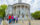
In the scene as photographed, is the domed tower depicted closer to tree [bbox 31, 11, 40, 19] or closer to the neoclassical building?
the neoclassical building

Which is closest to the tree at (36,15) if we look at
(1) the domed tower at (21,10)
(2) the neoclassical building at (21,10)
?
(2) the neoclassical building at (21,10)

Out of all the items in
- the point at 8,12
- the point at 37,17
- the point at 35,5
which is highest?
the point at 35,5

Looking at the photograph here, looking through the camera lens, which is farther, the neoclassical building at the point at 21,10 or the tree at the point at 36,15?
the tree at the point at 36,15

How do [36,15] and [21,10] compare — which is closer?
[21,10]

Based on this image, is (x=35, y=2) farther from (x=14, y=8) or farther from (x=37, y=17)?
(x=14, y=8)

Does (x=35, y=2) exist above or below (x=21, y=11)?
above

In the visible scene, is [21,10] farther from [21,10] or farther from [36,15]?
[36,15]

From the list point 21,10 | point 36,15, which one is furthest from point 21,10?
point 36,15

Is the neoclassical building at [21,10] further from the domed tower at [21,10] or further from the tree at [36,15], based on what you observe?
the tree at [36,15]

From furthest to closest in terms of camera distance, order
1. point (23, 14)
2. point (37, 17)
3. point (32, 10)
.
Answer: point (32, 10) → point (37, 17) → point (23, 14)

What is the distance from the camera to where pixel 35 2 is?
18453 millimetres

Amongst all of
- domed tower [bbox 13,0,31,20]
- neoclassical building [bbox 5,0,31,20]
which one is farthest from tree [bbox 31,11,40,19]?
domed tower [bbox 13,0,31,20]

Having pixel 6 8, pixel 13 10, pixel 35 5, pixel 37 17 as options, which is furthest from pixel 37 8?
pixel 6 8

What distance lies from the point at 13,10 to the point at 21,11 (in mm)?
1671
